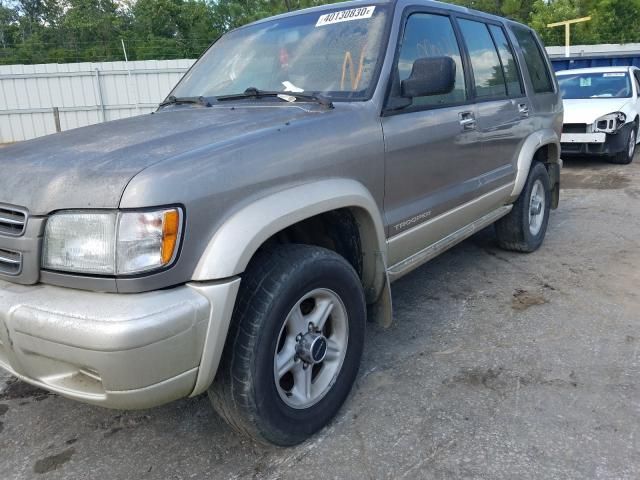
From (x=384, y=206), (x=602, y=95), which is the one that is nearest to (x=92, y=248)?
(x=384, y=206)

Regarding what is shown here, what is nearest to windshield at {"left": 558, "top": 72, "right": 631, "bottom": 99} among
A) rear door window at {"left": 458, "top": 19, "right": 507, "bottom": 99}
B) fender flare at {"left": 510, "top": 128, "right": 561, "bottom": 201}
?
fender flare at {"left": 510, "top": 128, "right": 561, "bottom": 201}

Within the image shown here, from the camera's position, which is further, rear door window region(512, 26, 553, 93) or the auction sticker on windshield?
rear door window region(512, 26, 553, 93)

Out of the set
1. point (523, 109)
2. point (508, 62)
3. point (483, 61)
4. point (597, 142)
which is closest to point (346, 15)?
point (483, 61)

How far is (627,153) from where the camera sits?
9086 mm

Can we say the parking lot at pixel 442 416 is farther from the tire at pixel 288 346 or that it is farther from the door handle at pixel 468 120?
the door handle at pixel 468 120

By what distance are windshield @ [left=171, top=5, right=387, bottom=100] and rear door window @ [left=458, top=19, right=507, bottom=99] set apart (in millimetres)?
995

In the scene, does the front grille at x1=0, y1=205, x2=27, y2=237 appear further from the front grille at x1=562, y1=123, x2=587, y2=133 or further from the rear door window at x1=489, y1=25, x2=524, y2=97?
the front grille at x1=562, y1=123, x2=587, y2=133

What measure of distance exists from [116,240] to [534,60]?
167 inches

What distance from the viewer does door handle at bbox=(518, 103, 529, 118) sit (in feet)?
13.8

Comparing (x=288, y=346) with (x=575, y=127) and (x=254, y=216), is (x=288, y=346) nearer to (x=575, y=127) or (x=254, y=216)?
(x=254, y=216)

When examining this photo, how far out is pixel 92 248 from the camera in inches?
72.7

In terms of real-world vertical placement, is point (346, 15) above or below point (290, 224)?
above

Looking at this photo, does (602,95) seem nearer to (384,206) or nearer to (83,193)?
(384,206)

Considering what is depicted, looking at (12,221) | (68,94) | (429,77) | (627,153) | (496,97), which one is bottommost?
(627,153)
